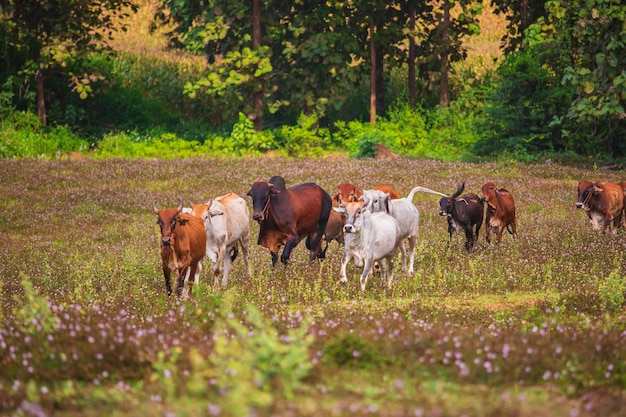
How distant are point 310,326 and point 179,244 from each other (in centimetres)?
453

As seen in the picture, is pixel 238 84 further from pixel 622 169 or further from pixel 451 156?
pixel 622 169

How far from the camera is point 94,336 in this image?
943cm

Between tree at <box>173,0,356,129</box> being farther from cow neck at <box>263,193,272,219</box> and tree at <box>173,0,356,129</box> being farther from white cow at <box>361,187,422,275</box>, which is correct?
white cow at <box>361,187,422,275</box>

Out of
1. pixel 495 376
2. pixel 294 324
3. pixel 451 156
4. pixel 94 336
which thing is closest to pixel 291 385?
pixel 495 376

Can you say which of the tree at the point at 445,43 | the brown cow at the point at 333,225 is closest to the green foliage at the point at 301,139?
the tree at the point at 445,43

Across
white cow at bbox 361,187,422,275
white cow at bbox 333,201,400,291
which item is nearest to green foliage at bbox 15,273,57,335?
white cow at bbox 333,201,400,291

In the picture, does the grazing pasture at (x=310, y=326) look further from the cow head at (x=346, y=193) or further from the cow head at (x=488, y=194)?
the cow head at (x=346, y=193)

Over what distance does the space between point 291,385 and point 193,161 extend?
1054 inches

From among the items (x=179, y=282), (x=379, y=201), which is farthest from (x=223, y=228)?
(x=379, y=201)

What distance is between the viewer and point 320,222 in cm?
1903

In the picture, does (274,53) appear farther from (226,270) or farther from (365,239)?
(365,239)

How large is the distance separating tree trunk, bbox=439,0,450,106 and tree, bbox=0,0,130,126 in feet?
45.7

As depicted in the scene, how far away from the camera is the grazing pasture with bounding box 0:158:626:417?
7.45 metres

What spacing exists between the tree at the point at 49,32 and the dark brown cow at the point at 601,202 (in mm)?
22575
